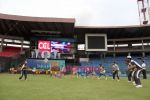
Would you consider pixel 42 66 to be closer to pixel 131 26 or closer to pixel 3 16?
pixel 3 16

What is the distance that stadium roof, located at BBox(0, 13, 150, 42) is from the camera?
46.3 meters

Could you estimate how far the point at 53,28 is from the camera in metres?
51.1

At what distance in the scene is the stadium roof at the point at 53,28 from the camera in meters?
46.3

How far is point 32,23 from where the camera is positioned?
47.8m

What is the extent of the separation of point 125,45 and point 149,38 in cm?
536

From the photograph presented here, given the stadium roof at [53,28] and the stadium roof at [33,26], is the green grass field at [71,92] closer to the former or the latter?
the stadium roof at [33,26]

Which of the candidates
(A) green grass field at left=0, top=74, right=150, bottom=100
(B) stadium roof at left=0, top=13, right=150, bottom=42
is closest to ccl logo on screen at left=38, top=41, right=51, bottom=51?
(B) stadium roof at left=0, top=13, right=150, bottom=42

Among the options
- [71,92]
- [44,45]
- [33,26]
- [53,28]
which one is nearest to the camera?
[71,92]

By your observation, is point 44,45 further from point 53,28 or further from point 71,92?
point 71,92

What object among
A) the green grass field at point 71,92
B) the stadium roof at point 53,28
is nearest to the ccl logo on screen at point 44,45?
the stadium roof at point 53,28

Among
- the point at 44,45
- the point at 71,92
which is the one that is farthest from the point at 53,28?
the point at 71,92

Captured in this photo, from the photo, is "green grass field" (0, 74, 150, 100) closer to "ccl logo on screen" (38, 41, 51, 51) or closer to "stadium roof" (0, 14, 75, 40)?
"stadium roof" (0, 14, 75, 40)

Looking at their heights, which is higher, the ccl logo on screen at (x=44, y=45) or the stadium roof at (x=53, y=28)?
the stadium roof at (x=53, y=28)

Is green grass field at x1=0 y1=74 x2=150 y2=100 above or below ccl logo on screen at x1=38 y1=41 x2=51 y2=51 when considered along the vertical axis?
below
